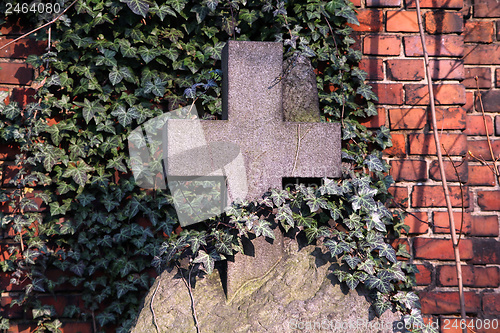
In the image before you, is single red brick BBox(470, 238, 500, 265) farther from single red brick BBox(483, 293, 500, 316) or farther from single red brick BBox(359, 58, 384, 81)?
single red brick BBox(359, 58, 384, 81)

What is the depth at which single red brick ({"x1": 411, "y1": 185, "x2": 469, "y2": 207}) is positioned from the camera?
1.86 m

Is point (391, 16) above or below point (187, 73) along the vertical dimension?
above

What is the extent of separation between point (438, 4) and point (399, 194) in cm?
90

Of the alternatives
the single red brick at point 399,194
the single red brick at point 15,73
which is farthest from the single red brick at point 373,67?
the single red brick at point 15,73

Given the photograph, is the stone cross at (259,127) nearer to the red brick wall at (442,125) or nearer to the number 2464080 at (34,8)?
the red brick wall at (442,125)

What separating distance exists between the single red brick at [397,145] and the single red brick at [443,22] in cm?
51

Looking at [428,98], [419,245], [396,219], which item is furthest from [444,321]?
[428,98]

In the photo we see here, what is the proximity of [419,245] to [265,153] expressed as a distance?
999mm

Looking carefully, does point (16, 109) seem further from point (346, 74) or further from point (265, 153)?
point (346, 74)

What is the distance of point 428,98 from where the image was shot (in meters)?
1.90

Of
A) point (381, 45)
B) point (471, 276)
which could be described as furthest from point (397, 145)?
point (471, 276)

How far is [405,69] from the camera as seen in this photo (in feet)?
6.24

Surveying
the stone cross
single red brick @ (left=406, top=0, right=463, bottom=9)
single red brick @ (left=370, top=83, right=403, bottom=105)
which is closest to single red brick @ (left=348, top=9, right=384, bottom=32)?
single red brick @ (left=406, top=0, right=463, bottom=9)

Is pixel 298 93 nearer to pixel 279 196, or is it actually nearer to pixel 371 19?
pixel 279 196
